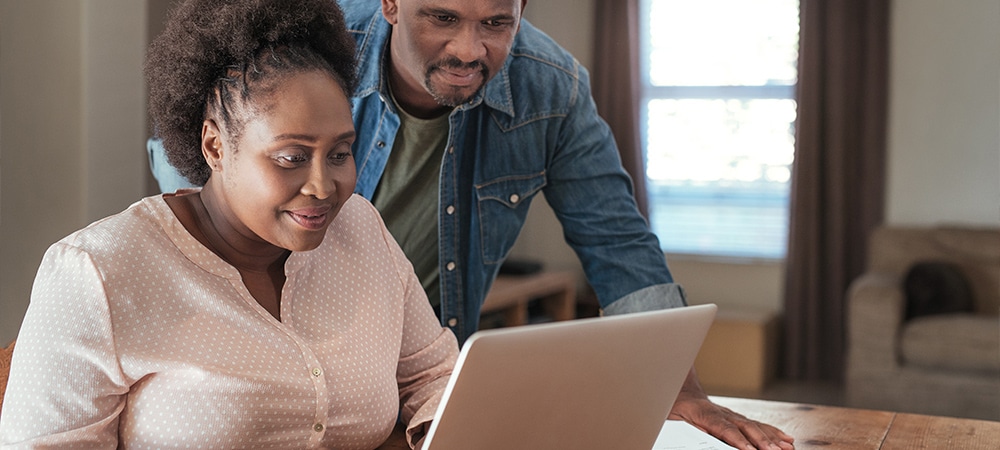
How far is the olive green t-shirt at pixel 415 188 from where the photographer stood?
186 cm

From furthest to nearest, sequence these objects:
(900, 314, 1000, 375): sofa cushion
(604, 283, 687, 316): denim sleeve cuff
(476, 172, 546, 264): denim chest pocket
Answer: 1. (900, 314, 1000, 375): sofa cushion
2. (476, 172, 546, 264): denim chest pocket
3. (604, 283, 687, 316): denim sleeve cuff

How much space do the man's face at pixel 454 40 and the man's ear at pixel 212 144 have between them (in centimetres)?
46

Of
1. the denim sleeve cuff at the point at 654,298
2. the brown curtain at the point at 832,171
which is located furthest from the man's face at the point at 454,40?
the brown curtain at the point at 832,171

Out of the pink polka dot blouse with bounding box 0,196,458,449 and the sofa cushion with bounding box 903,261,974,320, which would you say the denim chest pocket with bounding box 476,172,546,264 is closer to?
the pink polka dot blouse with bounding box 0,196,458,449

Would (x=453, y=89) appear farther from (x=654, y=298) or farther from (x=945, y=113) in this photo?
(x=945, y=113)

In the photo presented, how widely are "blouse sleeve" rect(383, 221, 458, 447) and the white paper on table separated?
32cm

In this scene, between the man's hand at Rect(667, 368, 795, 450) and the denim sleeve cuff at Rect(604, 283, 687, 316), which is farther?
the denim sleeve cuff at Rect(604, 283, 687, 316)

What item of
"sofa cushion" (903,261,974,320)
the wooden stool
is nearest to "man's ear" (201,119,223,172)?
the wooden stool

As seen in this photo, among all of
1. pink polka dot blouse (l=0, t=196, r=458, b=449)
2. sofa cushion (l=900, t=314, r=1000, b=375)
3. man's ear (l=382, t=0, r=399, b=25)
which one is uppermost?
man's ear (l=382, t=0, r=399, b=25)

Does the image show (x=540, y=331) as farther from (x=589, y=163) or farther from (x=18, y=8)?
(x=18, y=8)

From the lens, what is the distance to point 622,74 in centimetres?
556

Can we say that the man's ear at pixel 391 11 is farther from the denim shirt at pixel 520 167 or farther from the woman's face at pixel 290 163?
the woman's face at pixel 290 163

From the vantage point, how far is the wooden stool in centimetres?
446

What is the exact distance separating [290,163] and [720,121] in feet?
14.9
